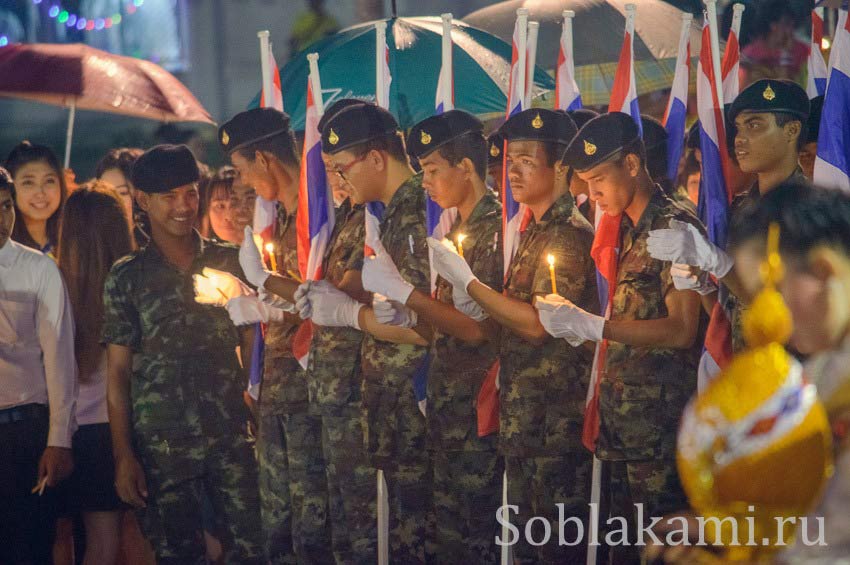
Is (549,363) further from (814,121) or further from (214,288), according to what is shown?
(214,288)

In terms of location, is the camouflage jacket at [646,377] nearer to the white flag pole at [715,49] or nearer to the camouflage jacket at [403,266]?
the white flag pole at [715,49]

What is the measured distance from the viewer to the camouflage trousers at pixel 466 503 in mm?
5254

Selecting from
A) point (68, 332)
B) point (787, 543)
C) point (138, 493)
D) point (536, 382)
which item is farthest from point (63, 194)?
point (787, 543)

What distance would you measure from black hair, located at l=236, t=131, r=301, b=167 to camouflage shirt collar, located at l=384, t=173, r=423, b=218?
0.83m

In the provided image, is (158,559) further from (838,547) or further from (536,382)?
(838,547)

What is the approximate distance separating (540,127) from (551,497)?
143 cm

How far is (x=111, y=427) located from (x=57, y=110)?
1086 cm

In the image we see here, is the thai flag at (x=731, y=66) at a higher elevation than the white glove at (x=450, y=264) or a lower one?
higher

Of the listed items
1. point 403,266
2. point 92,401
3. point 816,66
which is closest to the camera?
point 403,266

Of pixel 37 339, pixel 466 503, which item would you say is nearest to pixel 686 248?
pixel 466 503

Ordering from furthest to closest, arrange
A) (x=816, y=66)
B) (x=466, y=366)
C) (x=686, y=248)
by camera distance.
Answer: (x=816, y=66)
(x=466, y=366)
(x=686, y=248)

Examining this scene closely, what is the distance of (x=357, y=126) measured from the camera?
5.61 m

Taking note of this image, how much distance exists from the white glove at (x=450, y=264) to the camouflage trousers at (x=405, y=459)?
0.58m

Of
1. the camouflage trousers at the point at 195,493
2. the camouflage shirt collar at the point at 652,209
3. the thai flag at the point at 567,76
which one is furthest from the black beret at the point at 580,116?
the camouflage trousers at the point at 195,493
